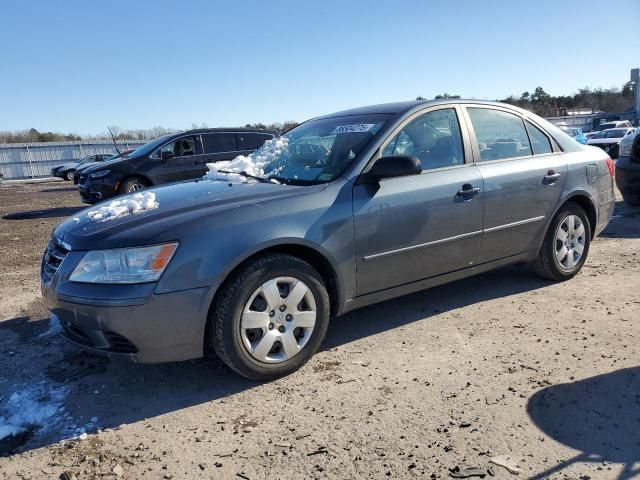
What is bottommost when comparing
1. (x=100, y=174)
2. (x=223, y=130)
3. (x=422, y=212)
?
(x=422, y=212)

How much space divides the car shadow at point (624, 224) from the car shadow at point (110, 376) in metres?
3.34

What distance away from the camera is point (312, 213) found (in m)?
3.26

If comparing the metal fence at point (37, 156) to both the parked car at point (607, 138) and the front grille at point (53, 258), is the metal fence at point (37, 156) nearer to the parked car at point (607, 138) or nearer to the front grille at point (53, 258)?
the parked car at point (607, 138)

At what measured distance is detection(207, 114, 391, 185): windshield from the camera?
3.68 m

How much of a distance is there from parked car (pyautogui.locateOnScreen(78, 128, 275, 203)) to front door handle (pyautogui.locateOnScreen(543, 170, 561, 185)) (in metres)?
7.53

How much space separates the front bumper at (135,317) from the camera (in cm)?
280

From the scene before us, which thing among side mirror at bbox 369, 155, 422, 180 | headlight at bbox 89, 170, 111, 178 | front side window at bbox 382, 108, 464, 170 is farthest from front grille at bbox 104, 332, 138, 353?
headlight at bbox 89, 170, 111, 178

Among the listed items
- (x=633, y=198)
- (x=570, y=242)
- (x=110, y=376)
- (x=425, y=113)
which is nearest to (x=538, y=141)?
(x=570, y=242)

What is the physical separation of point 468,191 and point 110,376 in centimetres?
284

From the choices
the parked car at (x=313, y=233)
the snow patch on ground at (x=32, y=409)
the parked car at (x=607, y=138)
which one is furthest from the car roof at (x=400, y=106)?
the parked car at (x=607, y=138)

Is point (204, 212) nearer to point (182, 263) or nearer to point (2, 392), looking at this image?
point (182, 263)

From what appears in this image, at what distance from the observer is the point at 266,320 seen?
3105 millimetres

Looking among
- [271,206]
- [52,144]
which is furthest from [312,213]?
[52,144]

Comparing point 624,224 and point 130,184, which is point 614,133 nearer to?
point 624,224
